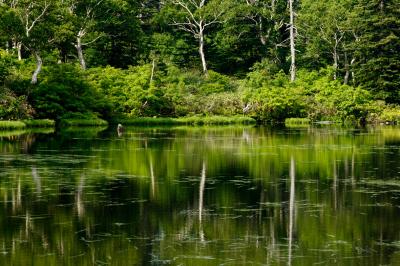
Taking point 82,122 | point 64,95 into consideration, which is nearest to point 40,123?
point 82,122

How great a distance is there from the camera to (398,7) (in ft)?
183

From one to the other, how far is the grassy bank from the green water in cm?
1591

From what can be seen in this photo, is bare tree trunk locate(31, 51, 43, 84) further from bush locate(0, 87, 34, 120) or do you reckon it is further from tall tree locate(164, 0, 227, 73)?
tall tree locate(164, 0, 227, 73)

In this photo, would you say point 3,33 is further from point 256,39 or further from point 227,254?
point 227,254

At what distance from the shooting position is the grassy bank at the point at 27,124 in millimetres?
41688

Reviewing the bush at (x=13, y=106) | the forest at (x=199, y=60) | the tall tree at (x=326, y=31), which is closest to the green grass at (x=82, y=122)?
the forest at (x=199, y=60)

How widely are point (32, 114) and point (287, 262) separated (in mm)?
38287

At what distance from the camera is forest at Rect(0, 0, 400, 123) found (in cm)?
4744

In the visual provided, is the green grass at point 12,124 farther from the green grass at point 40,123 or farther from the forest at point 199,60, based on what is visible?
the green grass at point 40,123

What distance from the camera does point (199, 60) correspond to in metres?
68.3

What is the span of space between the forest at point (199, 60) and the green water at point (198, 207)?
22254 mm

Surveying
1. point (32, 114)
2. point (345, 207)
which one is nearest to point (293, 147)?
point (345, 207)

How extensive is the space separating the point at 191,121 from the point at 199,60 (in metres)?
16.9

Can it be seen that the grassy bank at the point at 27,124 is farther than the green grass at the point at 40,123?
No
